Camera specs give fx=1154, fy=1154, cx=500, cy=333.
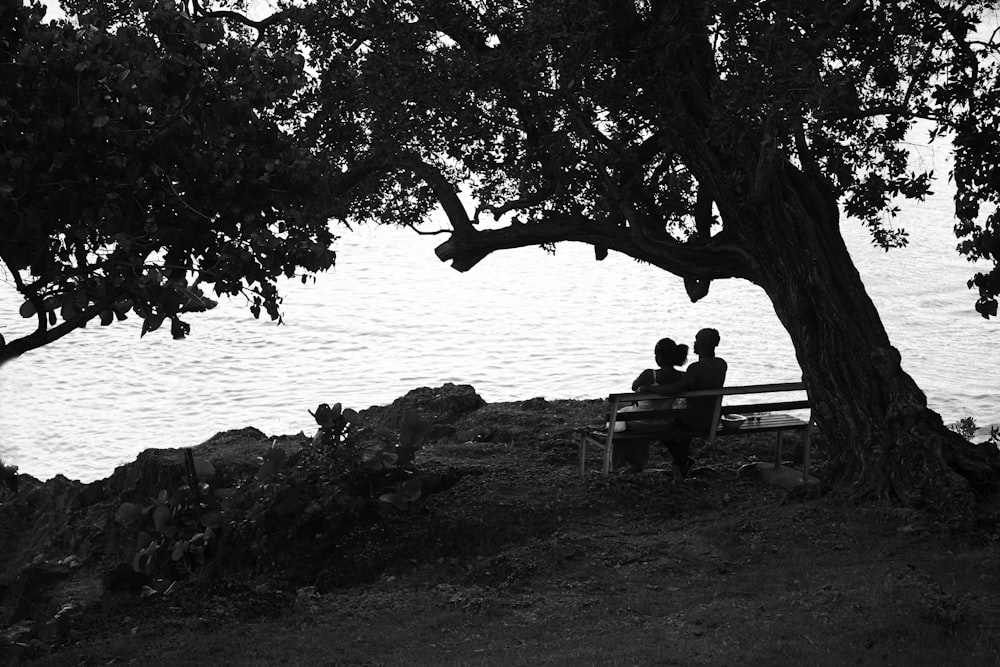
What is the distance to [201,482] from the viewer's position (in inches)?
335

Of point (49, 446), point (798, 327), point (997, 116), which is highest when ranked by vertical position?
point (997, 116)

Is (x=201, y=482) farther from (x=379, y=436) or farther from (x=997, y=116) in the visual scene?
(x=997, y=116)

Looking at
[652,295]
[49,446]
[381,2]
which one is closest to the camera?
[381,2]

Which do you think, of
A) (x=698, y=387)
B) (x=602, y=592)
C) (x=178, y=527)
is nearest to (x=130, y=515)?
(x=178, y=527)

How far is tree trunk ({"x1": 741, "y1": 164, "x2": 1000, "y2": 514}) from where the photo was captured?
7.79 m

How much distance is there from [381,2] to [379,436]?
3.14 metres

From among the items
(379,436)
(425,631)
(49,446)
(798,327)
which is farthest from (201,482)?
(49,446)

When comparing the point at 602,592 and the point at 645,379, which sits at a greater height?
the point at 645,379

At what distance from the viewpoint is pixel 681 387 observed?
8.55 m

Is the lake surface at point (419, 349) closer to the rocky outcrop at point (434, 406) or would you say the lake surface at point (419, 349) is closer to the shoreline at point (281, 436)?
the shoreline at point (281, 436)

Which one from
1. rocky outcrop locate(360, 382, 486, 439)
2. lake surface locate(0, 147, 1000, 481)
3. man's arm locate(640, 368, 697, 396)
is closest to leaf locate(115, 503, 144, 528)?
man's arm locate(640, 368, 697, 396)

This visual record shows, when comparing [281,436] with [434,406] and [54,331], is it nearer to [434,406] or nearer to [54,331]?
[434,406]

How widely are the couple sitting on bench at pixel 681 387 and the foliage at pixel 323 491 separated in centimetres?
178

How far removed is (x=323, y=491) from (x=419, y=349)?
21.1m
